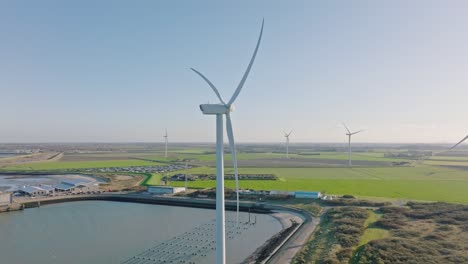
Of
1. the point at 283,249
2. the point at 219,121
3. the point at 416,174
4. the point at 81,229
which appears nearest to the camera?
the point at 219,121

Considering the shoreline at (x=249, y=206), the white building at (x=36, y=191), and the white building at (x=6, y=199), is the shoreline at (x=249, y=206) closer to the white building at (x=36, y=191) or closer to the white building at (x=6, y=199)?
the white building at (x=6, y=199)

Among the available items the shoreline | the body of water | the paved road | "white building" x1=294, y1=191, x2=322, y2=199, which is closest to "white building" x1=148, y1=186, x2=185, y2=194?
the shoreline

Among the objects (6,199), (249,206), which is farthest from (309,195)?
(6,199)

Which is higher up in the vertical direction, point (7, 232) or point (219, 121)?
point (219, 121)

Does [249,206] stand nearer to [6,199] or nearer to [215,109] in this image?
[215,109]

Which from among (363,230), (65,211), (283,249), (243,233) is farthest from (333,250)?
(65,211)

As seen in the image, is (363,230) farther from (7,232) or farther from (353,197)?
(7,232)
